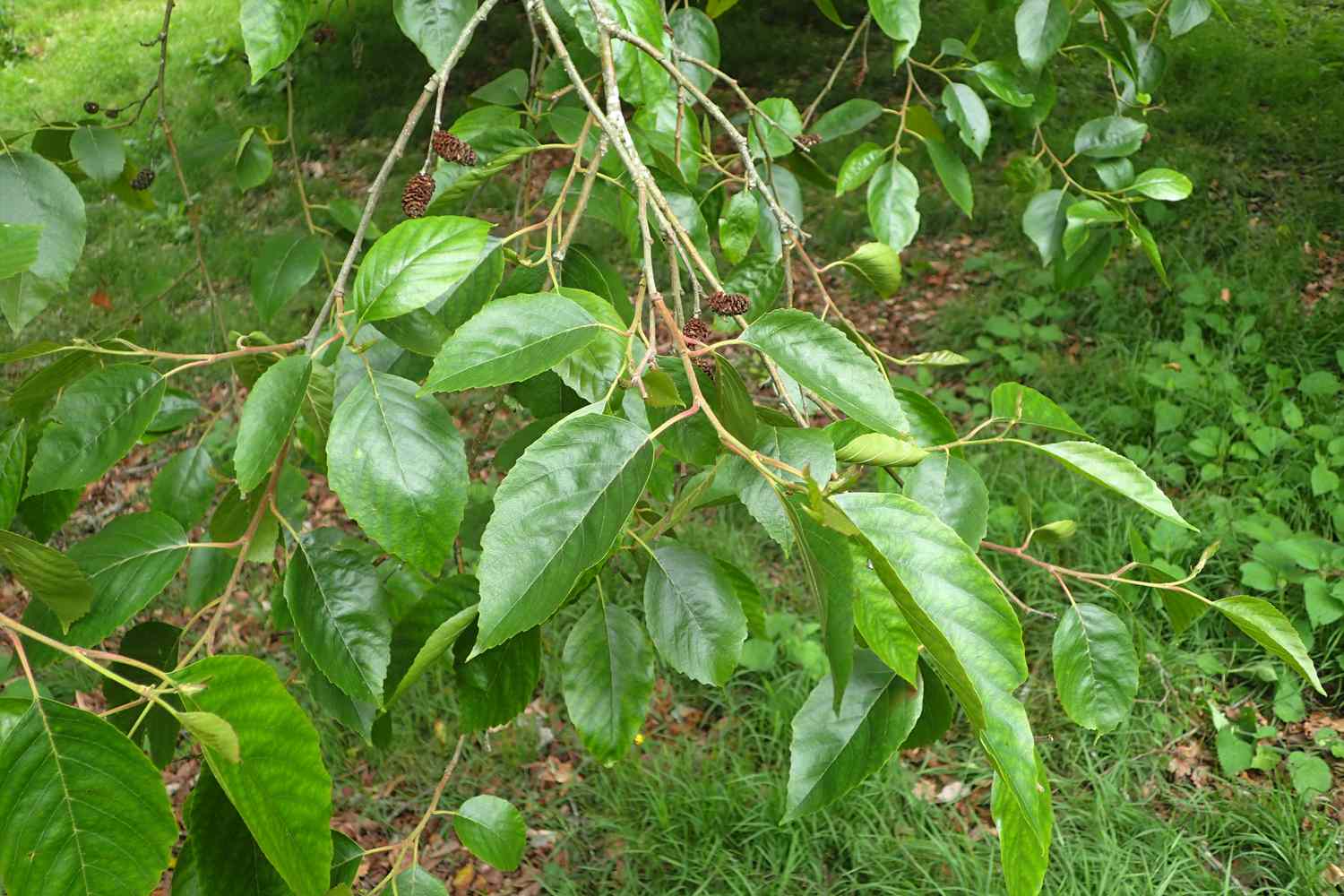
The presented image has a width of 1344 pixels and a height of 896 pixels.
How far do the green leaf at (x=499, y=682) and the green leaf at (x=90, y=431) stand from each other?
33 cm

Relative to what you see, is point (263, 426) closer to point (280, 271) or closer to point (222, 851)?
point (222, 851)

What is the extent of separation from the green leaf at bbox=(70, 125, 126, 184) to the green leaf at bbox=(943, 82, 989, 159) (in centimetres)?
119

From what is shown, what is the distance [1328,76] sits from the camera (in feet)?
16.5

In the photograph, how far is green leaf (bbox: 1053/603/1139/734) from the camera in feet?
2.71

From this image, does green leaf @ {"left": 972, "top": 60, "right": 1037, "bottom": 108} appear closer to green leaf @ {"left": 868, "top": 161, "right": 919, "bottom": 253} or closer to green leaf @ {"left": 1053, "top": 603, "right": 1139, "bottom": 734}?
green leaf @ {"left": 868, "top": 161, "right": 919, "bottom": 253}

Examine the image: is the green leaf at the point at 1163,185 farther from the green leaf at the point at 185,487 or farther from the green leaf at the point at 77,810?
the green leaf at the point at 77,810

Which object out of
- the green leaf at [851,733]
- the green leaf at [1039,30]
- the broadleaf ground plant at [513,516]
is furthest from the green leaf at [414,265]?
the green leaf at [1039,30]

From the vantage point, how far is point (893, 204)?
1324 mm

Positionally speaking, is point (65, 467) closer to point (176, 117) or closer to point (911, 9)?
point (911, 9)

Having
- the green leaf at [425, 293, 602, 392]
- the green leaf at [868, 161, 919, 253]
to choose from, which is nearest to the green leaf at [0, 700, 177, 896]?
the green leaf at [425, 293, 602, 392]

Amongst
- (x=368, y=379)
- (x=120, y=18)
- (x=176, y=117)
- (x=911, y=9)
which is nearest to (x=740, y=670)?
(x=911, y=9)

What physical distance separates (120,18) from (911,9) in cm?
1011

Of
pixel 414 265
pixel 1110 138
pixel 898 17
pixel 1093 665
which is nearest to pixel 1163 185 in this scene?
pixel 1110 138

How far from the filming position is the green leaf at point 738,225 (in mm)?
1008
